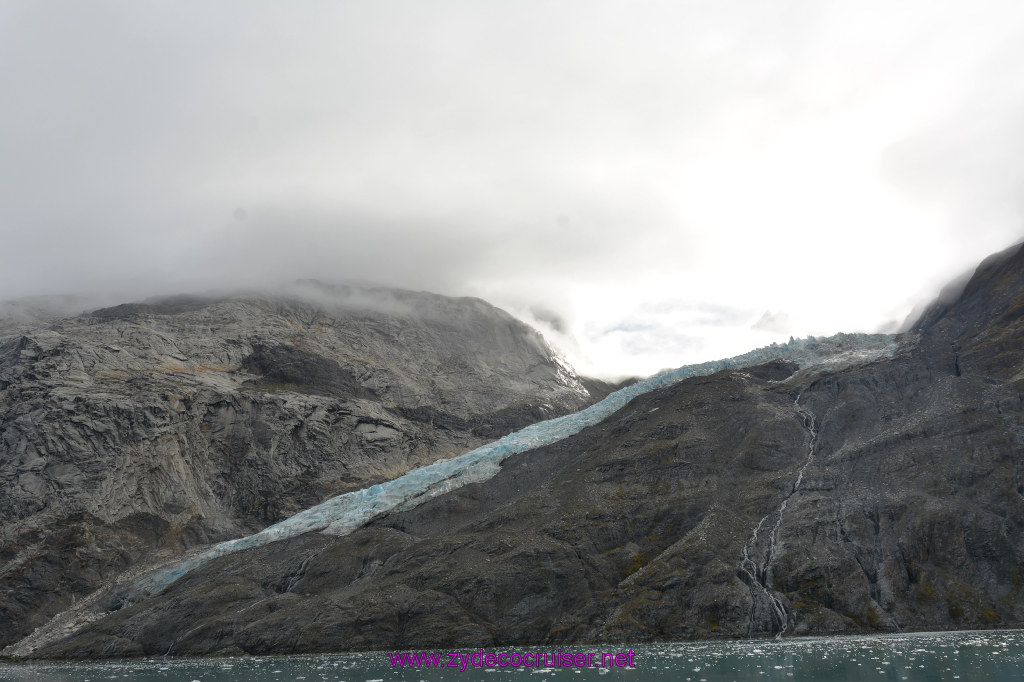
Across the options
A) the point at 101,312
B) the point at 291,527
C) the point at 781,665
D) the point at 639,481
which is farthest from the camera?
the point at 101,312

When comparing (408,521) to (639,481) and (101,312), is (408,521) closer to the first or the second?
(639,481)

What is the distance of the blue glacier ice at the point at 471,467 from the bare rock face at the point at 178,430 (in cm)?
1474

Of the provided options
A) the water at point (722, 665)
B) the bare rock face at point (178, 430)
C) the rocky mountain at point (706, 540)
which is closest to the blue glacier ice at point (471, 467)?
the rocky mountain at point (706, 540)

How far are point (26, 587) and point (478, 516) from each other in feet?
201

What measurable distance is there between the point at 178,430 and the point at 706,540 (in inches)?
3788

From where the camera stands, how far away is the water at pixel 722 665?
48031 mm

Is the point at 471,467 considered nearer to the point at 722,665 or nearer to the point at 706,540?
the point at 706,540

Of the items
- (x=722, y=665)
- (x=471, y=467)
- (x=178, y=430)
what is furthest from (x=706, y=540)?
(x=178, y=430)

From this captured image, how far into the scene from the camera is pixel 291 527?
116812 millimetres

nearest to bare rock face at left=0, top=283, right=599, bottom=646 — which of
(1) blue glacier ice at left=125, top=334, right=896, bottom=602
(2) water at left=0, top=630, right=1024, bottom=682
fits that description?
(1) blue glacier ice at left=125, top=334, right=896, bottom=602

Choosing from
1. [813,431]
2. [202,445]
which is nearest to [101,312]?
[202,445]

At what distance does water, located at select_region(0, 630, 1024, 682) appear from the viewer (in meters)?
48.0

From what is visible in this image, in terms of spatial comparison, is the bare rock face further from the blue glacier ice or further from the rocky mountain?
the rocky mountain

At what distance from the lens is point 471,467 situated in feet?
409
